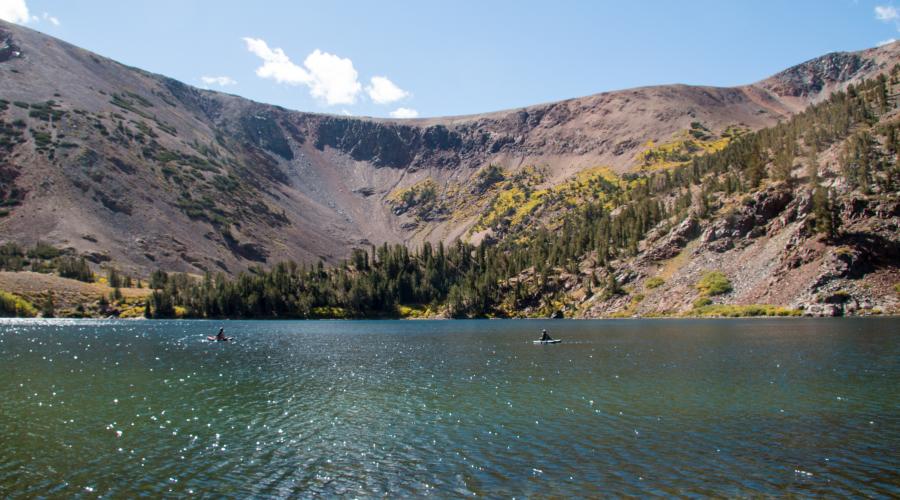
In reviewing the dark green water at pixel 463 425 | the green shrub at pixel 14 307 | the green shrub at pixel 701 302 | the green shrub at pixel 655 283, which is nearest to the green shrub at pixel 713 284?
the green shrub at pixel 701 302

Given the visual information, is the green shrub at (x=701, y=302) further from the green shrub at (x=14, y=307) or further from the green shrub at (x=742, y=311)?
→ the green shrub at (x=14, y=307)

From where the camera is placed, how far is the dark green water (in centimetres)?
2625

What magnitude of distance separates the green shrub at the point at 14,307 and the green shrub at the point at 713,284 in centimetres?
22173

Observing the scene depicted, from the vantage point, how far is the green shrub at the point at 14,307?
19385 cm

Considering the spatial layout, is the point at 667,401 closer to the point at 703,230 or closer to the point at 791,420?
the point at 791,420

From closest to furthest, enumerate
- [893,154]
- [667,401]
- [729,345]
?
[667,401], [729,345], [893,154]

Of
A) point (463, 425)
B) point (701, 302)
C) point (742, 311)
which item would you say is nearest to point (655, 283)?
point (701, 302)

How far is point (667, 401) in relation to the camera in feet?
143

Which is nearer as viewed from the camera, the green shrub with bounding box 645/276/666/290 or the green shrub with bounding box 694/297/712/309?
the green shrub with bounding box 694/297/712/309

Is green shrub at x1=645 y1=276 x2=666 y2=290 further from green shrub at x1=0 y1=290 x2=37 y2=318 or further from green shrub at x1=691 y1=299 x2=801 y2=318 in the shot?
green shrub at x1=0 y1=290 x2=37 y2=318

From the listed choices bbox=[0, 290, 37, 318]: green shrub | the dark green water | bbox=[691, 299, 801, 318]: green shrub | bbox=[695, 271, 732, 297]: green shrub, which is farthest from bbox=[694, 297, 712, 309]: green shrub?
bbox=[0, 290, 37, 318]: green shrub

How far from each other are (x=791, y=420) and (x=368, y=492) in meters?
28.0

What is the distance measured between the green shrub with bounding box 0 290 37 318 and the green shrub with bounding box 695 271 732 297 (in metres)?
222

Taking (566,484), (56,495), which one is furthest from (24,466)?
(566,484)
